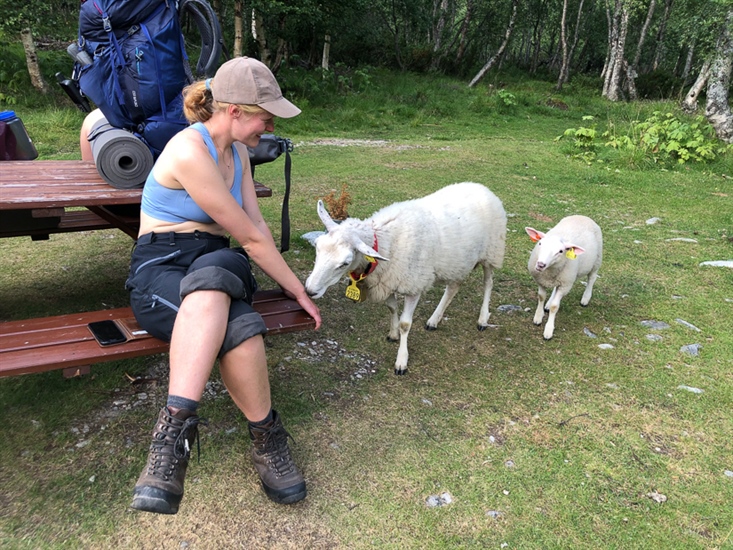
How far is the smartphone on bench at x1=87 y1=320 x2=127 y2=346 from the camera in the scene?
7.61ft

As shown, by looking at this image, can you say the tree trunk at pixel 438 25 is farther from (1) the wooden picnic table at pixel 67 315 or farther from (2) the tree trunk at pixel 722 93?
(1) the wooden picnic table at pixel 67 315

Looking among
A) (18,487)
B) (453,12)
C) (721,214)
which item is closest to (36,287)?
(18,487)

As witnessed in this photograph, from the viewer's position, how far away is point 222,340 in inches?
85.8

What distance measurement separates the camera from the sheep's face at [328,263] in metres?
3.11

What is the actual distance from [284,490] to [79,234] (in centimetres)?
439

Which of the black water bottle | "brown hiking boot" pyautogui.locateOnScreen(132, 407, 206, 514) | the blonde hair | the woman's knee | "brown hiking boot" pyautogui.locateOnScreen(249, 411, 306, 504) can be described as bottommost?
"brown hiking boot" pyautogui.locateOnScreen(249, 411, 306, 504)

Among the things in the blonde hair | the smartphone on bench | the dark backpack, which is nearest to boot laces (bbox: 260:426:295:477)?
the smartphone on bench

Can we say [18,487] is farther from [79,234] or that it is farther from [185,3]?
[79,234]

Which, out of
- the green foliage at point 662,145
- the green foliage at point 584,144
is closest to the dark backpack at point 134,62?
the green foliage at point 662,145

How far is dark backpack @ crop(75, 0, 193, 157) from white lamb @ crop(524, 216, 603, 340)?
2967mm

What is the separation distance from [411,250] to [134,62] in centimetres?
216

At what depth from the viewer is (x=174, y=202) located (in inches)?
101

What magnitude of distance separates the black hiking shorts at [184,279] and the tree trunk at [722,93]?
13.8m

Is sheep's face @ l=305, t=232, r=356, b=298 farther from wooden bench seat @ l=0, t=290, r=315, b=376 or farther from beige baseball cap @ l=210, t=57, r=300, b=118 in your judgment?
beige baseball cap @ l=210, t=57, r=300, b=118
